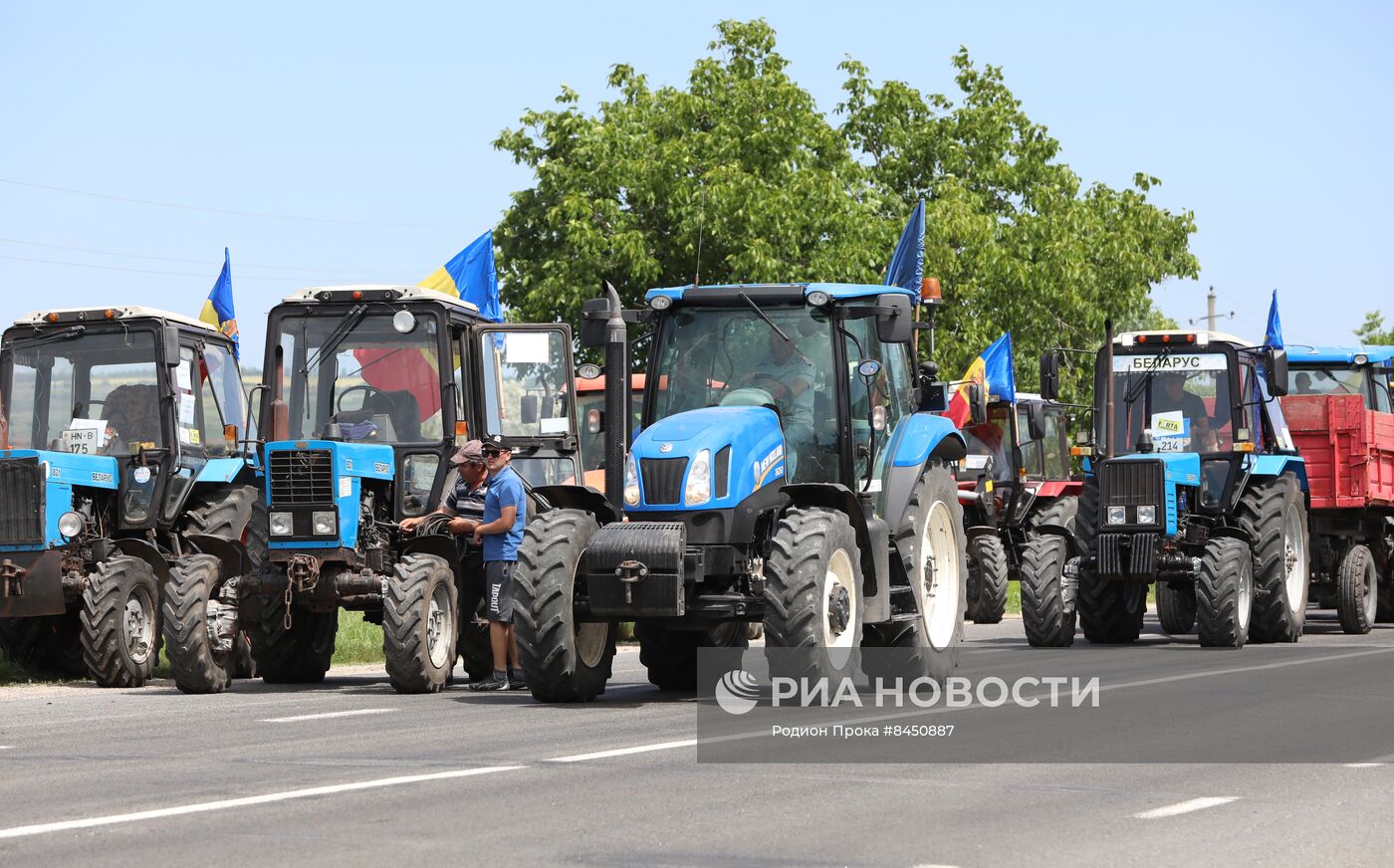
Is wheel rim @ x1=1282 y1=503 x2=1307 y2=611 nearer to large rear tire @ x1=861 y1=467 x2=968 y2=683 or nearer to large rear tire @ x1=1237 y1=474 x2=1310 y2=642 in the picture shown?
large rear tire @ x1=1237 y1=474 x2=1310 y2=642

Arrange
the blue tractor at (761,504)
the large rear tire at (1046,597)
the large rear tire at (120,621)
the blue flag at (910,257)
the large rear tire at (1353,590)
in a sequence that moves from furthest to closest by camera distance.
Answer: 1. the large rear tire at (1353,590)
2. the blue flag at (910,257)
3. the large rear tire at (1046,597)
4. the large rear tire at (120,621)
5. the blue tractor at (761,504)

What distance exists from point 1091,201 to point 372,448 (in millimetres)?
29128

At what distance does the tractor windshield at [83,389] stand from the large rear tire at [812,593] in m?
6.74

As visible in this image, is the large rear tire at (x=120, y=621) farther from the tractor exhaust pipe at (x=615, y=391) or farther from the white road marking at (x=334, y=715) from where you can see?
the tractor exhaust pipe at (x=615, y=391)

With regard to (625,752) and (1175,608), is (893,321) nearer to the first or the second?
(625,752)

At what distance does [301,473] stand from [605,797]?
21.3 ft

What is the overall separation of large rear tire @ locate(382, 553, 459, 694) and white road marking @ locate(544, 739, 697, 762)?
3.69 meters

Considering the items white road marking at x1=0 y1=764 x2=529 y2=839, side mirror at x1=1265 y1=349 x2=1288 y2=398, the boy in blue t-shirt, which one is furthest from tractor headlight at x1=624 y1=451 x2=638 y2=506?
side mirror at x1=1265 y1=349 x2=1288 y2=398

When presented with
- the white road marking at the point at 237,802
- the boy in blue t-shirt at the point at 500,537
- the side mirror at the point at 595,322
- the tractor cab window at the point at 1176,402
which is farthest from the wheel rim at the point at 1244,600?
the white road marking at the point at 237,802

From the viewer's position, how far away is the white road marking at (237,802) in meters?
7.30

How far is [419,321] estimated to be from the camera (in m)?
15.0

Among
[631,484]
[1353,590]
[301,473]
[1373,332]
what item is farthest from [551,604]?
[1373,332]

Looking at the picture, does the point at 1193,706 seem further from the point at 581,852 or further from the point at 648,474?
the point at 581,852

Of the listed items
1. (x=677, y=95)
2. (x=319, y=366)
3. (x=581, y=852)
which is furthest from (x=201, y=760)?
(x=677, y=95)
